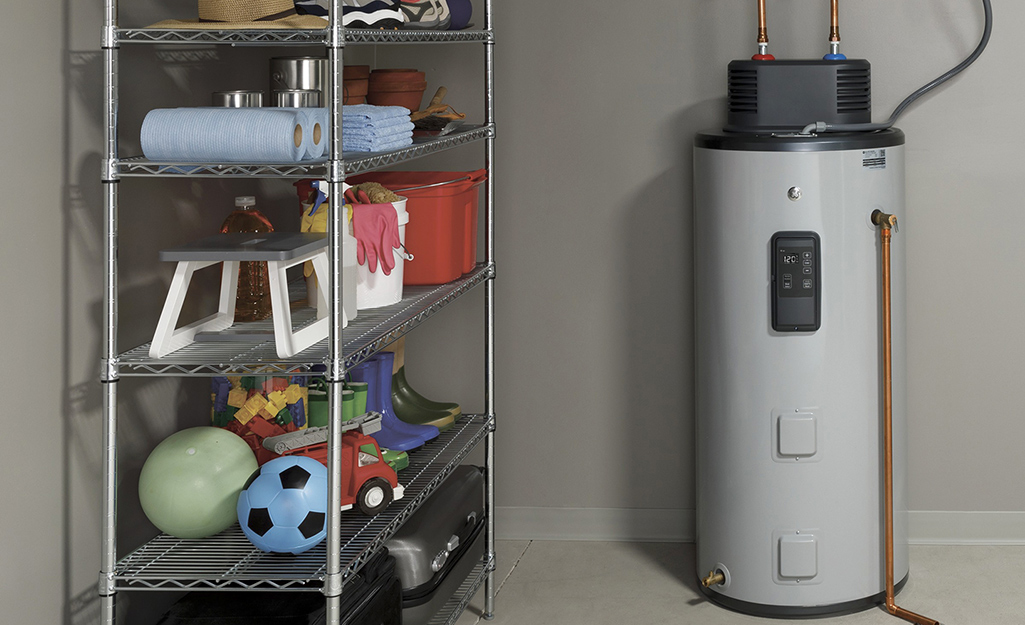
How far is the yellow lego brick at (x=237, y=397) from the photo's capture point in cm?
219

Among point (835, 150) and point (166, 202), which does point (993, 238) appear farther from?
point (166, 202)

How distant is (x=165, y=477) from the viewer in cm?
191

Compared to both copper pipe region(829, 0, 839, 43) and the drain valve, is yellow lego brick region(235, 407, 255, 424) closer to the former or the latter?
the drain valve

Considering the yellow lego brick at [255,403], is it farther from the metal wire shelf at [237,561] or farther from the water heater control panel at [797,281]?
the water heater control panel at [797,281]

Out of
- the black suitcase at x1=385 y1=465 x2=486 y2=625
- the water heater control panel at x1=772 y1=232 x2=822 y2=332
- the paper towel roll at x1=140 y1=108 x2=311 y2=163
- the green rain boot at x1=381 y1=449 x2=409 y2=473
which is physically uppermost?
the paper towel roll at x1=140 y1=108 x2=311 y2=163

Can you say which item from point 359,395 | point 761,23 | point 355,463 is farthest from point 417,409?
point 761,23

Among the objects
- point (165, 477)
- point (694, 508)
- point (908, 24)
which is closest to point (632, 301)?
point (694, 508)

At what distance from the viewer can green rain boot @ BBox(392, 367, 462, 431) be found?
110 inches

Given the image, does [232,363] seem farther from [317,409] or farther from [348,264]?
[317,409]

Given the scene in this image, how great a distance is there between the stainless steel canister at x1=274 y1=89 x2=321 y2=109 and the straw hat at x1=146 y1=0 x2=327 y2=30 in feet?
0.55

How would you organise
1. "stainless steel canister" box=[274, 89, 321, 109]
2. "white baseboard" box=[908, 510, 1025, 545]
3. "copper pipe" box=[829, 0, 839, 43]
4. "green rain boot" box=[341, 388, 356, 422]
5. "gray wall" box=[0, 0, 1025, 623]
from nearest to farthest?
"stainless steel canister" box=[274, 89, 321, 109]
"green rain boot" box=[341, 388, 356, 422]
"copper pipe" box=[829, 0, 839, 43]
"gray wall" box=[0, 0, 1025, 623]
"white baseboard" box=[908, 510, 1025, 545]

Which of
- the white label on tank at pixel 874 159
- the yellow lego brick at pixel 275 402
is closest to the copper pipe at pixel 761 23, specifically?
the white label on tank at pixel 874 159

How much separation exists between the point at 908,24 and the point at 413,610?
6.79 ft

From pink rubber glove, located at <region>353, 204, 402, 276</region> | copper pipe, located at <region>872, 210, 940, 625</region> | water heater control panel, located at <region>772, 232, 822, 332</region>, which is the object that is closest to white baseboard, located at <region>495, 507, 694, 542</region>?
copper pipe, located at <region>872, 210, 940, 625</region>
